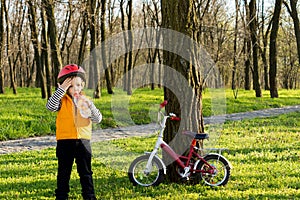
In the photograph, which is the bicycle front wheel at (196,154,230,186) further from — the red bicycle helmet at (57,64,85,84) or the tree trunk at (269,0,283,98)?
the tree trunk at (269,0,283,98)

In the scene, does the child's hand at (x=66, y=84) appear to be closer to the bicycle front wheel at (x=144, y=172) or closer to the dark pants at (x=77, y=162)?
the dark pants at (x=77, y=162)

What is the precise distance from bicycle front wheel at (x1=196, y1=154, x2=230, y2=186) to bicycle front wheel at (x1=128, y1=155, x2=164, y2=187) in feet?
1.81

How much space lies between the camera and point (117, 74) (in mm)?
50469

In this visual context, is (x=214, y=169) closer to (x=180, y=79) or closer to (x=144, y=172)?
(x=144, y=172)

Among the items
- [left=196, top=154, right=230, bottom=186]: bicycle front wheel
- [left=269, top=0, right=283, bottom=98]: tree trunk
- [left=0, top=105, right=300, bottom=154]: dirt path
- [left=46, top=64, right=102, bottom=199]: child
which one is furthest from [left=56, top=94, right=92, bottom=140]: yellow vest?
[left=269, top=0, right=283, bottom=98]: tree trunk

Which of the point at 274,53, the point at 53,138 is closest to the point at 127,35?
the point at 274,53

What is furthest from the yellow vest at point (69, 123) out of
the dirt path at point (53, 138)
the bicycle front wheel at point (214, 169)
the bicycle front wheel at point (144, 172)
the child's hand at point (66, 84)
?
the dirt path at point (53, 138)

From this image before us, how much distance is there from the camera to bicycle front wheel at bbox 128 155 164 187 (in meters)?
5.85

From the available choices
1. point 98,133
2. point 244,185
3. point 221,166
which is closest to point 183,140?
point 221,166

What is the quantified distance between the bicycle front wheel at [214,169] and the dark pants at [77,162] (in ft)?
A: 5.35

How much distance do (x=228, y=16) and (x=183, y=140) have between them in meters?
36.1

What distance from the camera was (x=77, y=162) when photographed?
500 centimetres

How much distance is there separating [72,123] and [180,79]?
1886 mm

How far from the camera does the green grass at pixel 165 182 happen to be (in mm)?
5469
